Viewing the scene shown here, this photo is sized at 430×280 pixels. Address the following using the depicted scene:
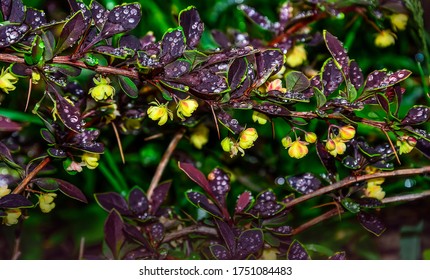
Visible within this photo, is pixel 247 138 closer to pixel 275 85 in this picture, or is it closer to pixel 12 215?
pixel 275 85

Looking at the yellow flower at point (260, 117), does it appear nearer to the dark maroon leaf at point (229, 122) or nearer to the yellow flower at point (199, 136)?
the dark maroon leaf at point (229, 122)

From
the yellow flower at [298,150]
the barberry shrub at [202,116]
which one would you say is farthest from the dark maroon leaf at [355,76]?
the yellow flower at [298,150]

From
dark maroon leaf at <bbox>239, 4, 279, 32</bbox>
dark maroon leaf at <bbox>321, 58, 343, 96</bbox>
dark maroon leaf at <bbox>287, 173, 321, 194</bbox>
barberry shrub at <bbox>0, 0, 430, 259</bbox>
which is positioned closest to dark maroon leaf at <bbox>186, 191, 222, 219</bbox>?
barberry shrub at <bbox>0, 0, 430, 259</bbox>

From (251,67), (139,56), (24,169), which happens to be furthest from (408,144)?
(24,169)

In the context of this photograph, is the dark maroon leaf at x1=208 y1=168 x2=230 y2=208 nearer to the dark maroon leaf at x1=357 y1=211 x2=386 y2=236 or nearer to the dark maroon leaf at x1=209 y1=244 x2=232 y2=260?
the dark maroon leaf at x1=209 y1=244 x2=232 y2=260

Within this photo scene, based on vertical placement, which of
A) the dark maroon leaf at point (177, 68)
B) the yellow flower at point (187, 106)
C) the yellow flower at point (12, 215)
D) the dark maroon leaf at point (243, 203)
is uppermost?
the dark maroon leaf at point (177, 68)

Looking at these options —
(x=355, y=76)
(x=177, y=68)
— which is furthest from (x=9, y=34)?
(x=355, y=76)
